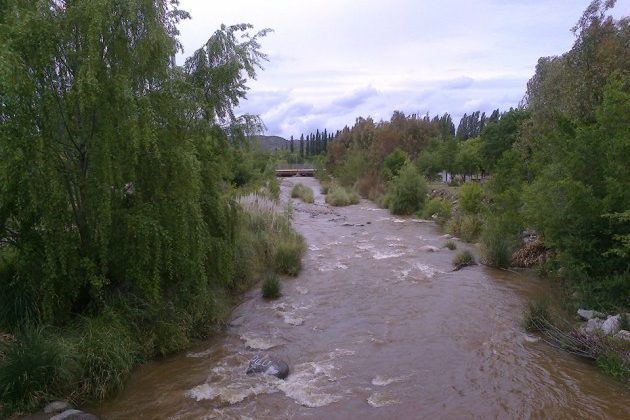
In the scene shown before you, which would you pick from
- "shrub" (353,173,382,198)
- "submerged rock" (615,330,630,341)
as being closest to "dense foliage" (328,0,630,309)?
"submerged rock" (615,330,630,341)

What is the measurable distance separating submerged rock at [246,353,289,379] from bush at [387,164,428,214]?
66.4 feet

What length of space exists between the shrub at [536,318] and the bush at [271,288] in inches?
218

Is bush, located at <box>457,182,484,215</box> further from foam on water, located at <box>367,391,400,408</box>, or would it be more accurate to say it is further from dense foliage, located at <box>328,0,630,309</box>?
foam on water, located at <box>367,391,400,408</box>

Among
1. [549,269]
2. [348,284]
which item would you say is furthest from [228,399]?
[549,269]

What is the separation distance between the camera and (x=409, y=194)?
2716cm

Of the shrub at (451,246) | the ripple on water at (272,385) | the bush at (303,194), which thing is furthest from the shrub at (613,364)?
the bush at (303,194)

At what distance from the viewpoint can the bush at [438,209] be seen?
75.6 feet

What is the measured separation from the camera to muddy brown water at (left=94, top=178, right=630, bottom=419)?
6496 mm

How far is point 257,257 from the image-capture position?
13.4 meters

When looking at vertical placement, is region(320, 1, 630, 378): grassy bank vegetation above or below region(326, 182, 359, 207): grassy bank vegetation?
above

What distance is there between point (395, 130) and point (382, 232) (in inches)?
933

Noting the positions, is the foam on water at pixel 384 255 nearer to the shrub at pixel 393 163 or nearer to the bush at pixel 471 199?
the bush at pixel 471 199

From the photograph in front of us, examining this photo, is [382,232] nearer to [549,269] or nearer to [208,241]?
[549,269]

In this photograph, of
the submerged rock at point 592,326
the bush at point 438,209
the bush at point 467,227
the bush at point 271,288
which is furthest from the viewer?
the bush at point 438,209
